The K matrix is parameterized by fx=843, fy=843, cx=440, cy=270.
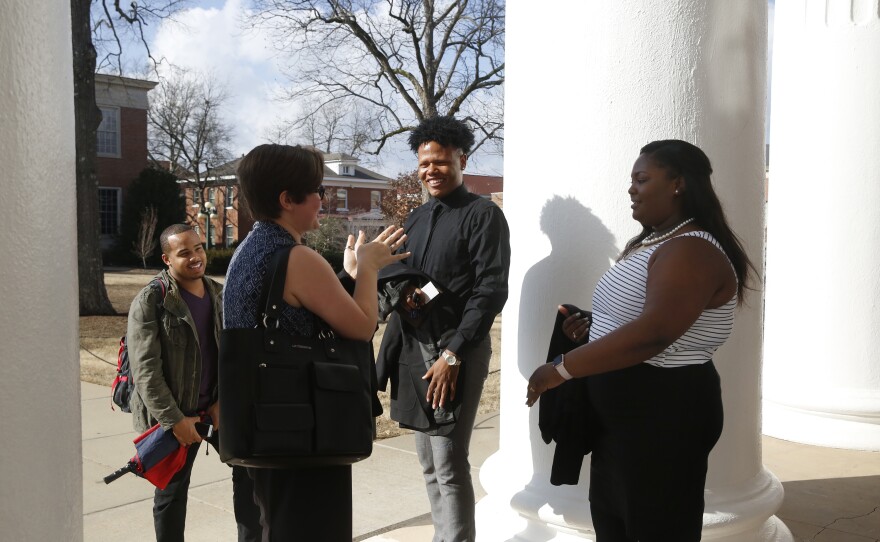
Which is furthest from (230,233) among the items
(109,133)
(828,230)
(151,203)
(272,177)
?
(272,177)

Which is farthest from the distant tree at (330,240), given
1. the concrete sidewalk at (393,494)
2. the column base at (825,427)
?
the column base at (825,427)

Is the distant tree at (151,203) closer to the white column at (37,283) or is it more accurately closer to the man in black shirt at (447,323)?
the man in black shirt at (447,323)

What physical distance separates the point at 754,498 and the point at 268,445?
2209 millimetres

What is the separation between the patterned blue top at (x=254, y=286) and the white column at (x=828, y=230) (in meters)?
5.75

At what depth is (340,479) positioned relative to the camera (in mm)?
2686

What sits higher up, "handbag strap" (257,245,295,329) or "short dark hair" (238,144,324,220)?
"short dark hair" (238,144,324,220)

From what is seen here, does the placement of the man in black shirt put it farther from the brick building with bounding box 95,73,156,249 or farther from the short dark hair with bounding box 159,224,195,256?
the brick building with bounding box 95,73,156,249

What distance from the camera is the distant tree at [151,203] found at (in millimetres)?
39281

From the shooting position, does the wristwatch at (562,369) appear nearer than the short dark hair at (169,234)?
Yes

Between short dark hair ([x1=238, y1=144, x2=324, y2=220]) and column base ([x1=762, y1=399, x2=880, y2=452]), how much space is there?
18.8ft

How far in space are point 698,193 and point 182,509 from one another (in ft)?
8.54

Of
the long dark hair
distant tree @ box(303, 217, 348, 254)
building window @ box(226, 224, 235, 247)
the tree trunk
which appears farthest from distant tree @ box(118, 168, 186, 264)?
the long dark hair

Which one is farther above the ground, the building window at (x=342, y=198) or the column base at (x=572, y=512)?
the building window at (x=342, y=198)

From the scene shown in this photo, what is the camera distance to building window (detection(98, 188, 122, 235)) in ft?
139
